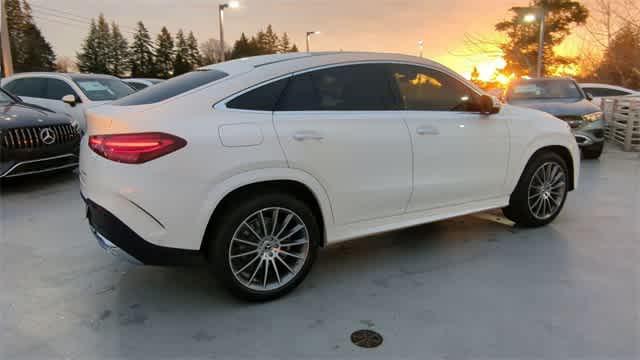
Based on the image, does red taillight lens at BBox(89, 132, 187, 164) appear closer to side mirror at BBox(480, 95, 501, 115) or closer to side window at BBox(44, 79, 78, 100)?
side mirror at BBox(480, 95, 501, 115)

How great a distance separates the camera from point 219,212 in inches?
113

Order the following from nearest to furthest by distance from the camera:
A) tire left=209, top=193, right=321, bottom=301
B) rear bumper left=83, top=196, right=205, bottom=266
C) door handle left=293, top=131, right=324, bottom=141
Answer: rear bumper left=83, top=196, right=205, bottom=266, tire left=209, top=193, right=321, bottom=301, door handle left=293, top=131, right=324, bottom=141

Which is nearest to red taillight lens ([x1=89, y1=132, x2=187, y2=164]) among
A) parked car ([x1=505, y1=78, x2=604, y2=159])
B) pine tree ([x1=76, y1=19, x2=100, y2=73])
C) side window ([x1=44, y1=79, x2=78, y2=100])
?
side window ([x1=44, y1=79, x2=78, y2=100])

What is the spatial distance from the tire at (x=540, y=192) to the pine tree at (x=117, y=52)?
61.4 m

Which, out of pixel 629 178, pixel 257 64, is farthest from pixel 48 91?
pixel 629 178

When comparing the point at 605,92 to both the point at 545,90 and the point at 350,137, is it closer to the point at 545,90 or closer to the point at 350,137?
the point at 545,90

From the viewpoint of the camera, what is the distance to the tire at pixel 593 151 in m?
8.31

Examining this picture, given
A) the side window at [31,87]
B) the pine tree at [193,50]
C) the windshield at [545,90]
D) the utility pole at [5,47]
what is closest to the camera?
the side window at [31,87]

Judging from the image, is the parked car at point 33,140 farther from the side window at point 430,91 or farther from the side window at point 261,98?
the side window at point 430,91

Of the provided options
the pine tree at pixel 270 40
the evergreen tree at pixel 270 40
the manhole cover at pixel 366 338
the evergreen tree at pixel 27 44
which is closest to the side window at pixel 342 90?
the manhole cover at pixel 366 338

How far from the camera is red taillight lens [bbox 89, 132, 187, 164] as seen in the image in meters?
2.61

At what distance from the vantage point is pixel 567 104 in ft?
28.5

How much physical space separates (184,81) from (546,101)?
8.01 metres

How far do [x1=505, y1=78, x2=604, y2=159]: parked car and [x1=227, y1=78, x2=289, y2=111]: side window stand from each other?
6.89m
